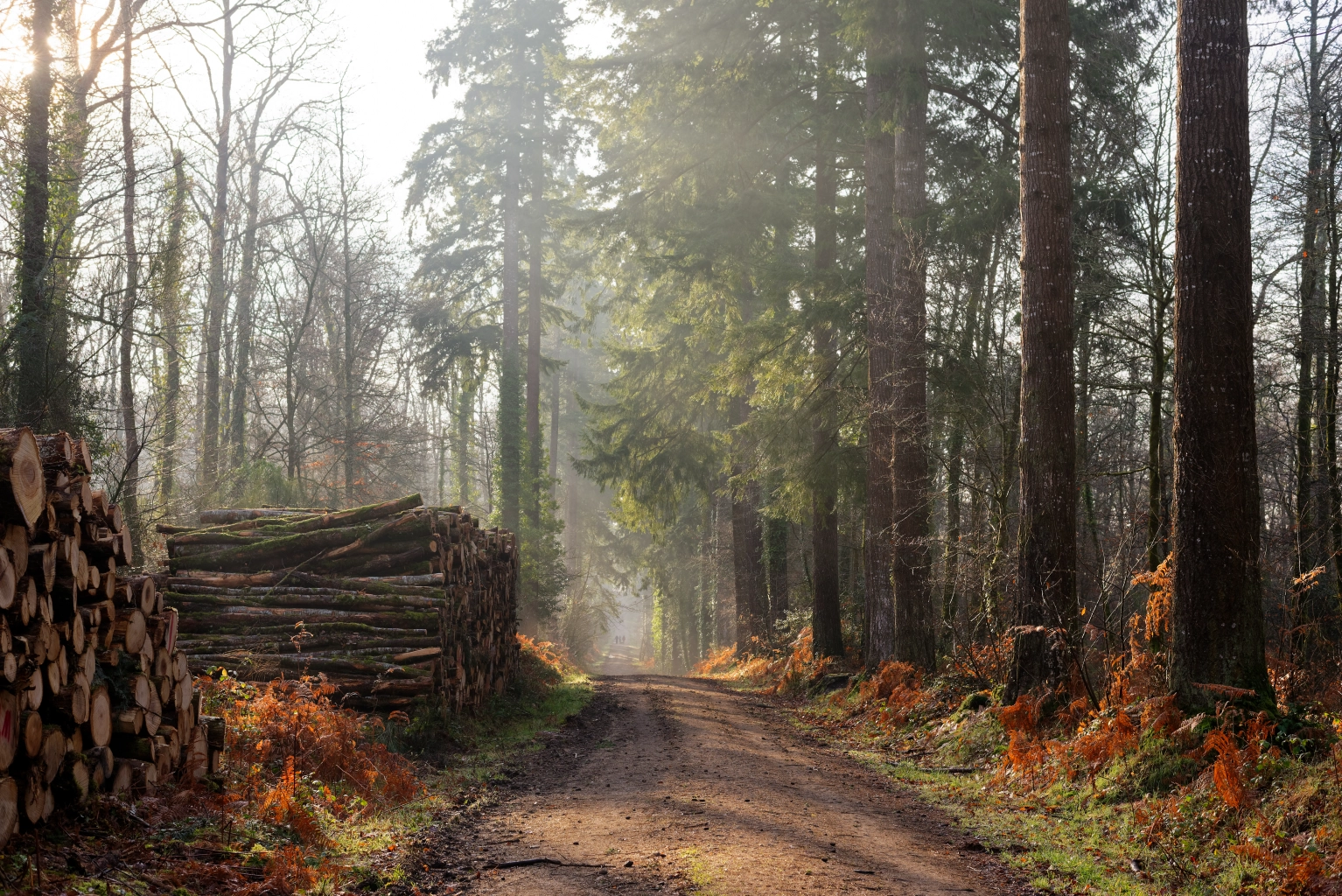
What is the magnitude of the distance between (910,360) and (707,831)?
8.91 metres

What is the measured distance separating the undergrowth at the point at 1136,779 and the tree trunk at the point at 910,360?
2706mm

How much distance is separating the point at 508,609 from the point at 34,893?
12737 mm

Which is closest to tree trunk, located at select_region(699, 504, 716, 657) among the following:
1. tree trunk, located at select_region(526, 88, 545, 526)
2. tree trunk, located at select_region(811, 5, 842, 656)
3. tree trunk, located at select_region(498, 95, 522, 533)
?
tree trunk, located at select_region(526, 88, 545, 526)

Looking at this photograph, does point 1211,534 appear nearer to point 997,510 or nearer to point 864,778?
point 864,778

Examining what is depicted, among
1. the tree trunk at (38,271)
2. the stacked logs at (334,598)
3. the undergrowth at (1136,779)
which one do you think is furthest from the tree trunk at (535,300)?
the undergrowth at (1136,779)

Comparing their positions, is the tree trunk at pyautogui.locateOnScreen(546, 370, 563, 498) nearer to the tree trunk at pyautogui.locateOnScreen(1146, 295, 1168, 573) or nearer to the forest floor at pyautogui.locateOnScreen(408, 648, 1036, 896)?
the tree trunk at pyautogui.locateOnScreen(1146, 295, 1168, 573)

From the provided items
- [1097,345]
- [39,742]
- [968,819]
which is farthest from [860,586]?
[39,742]

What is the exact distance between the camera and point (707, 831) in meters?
6.58

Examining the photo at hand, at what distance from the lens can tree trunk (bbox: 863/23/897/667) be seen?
45.9ft

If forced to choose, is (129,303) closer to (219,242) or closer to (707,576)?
(219,242)

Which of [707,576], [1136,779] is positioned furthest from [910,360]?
[707,576]

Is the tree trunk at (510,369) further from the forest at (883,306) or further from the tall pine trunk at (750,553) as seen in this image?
the tall pine trunk at (750,553)

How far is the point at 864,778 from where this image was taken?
9.30 metres

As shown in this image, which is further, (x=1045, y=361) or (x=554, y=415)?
(x=554, y=415)
